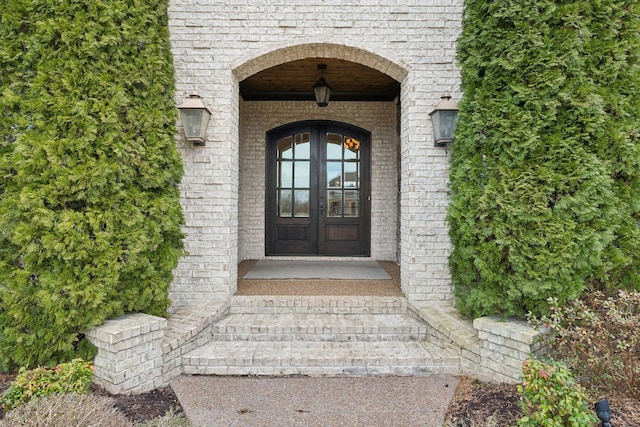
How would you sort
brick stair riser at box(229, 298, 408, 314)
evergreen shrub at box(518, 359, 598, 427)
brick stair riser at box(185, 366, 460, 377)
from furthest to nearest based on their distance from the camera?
brick stair riser at box(229, 298, 408, 314)
brick stair riser at box(185, 366, 460, 377)
evergreen shrub at box(518, 359, 598, 427)

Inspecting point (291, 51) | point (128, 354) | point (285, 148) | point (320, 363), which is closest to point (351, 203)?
point (285, 148)

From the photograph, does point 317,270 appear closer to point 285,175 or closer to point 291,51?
point 285,175

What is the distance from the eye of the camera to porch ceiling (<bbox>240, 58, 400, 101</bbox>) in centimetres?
443

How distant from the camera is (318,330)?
2.90 meters

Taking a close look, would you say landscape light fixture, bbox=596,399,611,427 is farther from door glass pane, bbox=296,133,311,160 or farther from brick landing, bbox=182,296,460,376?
door glass pane, bbox=296,133,311,160

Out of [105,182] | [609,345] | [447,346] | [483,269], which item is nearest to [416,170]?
[483,269]

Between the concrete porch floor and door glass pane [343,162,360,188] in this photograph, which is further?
door glass pane [343,162,360,188]

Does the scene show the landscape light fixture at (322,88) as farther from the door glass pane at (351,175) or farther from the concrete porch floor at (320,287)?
the concrete porch floor at (320,287)

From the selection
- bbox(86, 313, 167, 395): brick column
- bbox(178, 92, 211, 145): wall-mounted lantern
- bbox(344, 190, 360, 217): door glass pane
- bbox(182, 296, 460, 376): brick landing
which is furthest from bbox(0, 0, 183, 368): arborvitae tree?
bbox(344, 190, 360, 217): door glass pane

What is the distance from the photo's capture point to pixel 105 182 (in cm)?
221

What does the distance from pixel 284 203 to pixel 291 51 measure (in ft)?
9.67

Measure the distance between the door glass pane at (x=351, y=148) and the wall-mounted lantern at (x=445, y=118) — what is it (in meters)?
2.70

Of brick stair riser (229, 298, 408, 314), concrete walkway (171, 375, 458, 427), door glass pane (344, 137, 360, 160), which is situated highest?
door glass pane (344, 137, 360, 160)

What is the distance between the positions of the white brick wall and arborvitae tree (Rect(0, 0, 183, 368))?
927 mm
